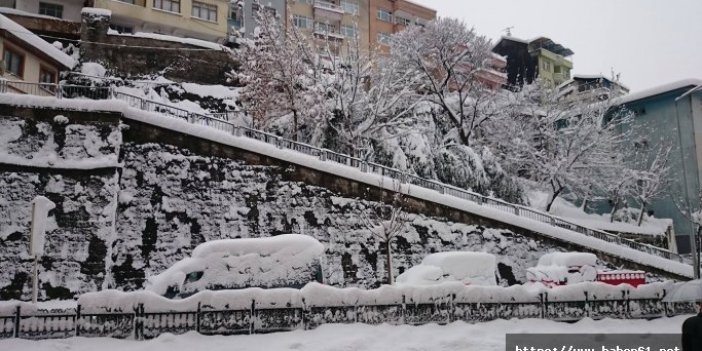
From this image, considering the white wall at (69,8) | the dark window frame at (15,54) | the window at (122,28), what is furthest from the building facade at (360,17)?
the dark window frame at (15,54)

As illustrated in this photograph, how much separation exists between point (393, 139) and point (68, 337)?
19711 millimetres

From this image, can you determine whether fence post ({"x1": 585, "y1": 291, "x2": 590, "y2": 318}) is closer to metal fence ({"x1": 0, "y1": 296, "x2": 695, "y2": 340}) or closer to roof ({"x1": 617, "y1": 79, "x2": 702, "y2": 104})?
metal fence ({"x1": 0, "y1": 296, "x2": 695, "y2": 340})

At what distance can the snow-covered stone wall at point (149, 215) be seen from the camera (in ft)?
56.2

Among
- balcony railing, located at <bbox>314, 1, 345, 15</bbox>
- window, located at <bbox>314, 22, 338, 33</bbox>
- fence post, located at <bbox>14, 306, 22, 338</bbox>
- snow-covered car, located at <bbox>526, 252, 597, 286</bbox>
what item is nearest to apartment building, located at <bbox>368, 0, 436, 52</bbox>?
balcony railing, located at <bbox>314, 1, 345, 15</bbox>

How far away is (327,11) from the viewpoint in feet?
143

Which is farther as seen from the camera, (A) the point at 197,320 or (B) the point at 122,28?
(B) the point at 122,28

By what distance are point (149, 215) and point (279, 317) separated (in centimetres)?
986

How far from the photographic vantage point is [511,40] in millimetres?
55906

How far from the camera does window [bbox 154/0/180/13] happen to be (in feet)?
114

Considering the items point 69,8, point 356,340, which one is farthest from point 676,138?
point 69,8

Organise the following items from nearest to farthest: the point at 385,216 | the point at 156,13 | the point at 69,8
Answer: the point at 385,216 < the point at 69,8 < the point at 156,13

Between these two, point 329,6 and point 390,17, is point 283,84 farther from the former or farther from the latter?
point 390,17

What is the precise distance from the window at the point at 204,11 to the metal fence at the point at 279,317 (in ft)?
101

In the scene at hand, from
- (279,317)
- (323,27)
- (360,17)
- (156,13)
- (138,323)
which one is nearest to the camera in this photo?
(138,323)
